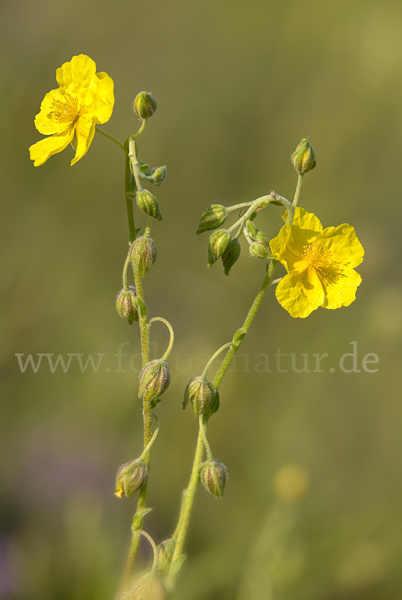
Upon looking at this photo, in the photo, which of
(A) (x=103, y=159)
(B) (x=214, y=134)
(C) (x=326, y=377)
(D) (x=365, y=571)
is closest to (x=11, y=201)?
(A) (x=103, y=159)

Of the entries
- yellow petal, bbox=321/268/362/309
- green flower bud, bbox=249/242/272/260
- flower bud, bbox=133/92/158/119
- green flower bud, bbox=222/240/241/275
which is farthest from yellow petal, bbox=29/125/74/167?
yellow petal, bbox=321/268/362/309

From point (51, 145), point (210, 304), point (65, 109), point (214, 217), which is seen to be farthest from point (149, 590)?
point (210, 304)

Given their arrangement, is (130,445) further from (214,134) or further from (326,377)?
(214,134)

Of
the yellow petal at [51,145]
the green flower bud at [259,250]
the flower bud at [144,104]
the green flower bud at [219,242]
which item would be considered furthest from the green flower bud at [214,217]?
the yellow petal at [51,145]

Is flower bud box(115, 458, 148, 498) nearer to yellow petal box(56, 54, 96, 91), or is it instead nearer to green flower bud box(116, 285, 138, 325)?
green flower bud box(116, 285, 138, 325)

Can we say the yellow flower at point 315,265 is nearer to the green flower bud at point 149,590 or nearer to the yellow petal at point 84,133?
the yellow petal at point 84,133

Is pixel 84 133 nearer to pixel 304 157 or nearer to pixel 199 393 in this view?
pixel 304 157
